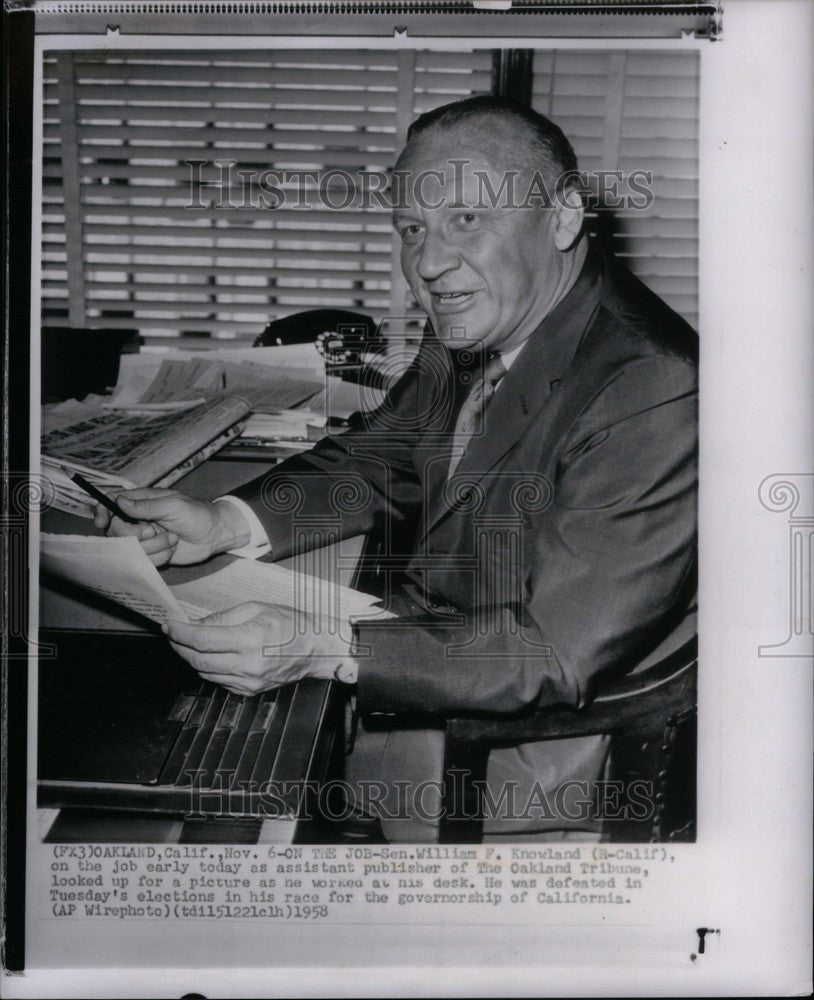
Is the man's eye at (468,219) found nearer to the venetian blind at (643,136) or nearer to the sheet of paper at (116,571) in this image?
the venetian blind at (643,136)

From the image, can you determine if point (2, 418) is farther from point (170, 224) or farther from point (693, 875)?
point (693, 875)

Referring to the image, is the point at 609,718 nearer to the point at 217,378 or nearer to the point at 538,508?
the point at 538,508

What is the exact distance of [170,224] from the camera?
1058 millimetres

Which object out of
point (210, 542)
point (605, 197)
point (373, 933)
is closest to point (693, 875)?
point (373, 933)

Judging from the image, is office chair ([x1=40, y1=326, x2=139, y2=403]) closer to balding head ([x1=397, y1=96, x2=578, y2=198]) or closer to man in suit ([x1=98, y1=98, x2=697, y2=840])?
man in suit ([x1=98, y1=98, x2=697, y2=840])

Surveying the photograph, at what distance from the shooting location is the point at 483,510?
997 mm

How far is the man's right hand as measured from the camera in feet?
3.25

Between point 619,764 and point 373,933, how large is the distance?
0.33 m

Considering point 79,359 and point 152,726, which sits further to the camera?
point 79,359

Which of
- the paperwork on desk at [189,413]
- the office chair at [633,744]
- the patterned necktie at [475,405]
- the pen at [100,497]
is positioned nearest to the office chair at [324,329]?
the paperwork on desk at [189,413]

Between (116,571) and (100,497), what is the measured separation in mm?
98

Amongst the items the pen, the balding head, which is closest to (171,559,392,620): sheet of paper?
the pen

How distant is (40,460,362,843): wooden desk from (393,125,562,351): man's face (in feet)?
0.94

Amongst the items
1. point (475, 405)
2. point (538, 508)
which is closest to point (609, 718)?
point (538, 508)
